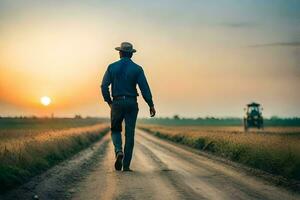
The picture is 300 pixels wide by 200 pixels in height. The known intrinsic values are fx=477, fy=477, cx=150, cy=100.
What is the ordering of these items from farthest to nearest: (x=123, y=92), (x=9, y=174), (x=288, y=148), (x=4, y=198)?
1. (x=288, y=148)
2. (x=123, y=92)
3. (x=9, y=174)
4. (x=4, y=198)

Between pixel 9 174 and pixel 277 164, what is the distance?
730 cm

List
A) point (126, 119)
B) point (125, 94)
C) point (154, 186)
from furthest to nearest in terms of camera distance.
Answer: point (126, 119) → point (125, 94) → point (154, 186)

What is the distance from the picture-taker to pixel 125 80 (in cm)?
1073

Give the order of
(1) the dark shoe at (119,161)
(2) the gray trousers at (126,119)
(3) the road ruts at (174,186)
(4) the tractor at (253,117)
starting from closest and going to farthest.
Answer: (3) the road ruts at (174,186)
(1) the dark shoe at (119,161)
(2) the gray trousers at (126,119)
(4) the tractor at (253,117)

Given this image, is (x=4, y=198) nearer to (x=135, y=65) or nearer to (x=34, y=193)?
(x=34, y=193)

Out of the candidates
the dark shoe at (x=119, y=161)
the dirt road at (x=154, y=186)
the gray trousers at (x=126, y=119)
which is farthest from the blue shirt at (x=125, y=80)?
the dirt road at (x=154, y=186)

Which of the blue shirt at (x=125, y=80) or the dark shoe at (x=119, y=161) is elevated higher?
the blue shirt at (x=125, y=80)

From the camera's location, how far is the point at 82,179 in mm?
9852

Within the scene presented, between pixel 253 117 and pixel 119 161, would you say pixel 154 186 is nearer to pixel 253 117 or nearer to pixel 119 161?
pixel 119 161

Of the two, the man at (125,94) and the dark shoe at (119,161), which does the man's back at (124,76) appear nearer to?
→ the man at (125,94)

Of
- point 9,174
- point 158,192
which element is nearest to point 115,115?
point 9,174

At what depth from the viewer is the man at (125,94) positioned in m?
10.7

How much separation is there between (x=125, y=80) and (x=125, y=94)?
0.31 m

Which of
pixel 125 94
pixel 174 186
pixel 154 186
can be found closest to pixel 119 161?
pixel 125 94
